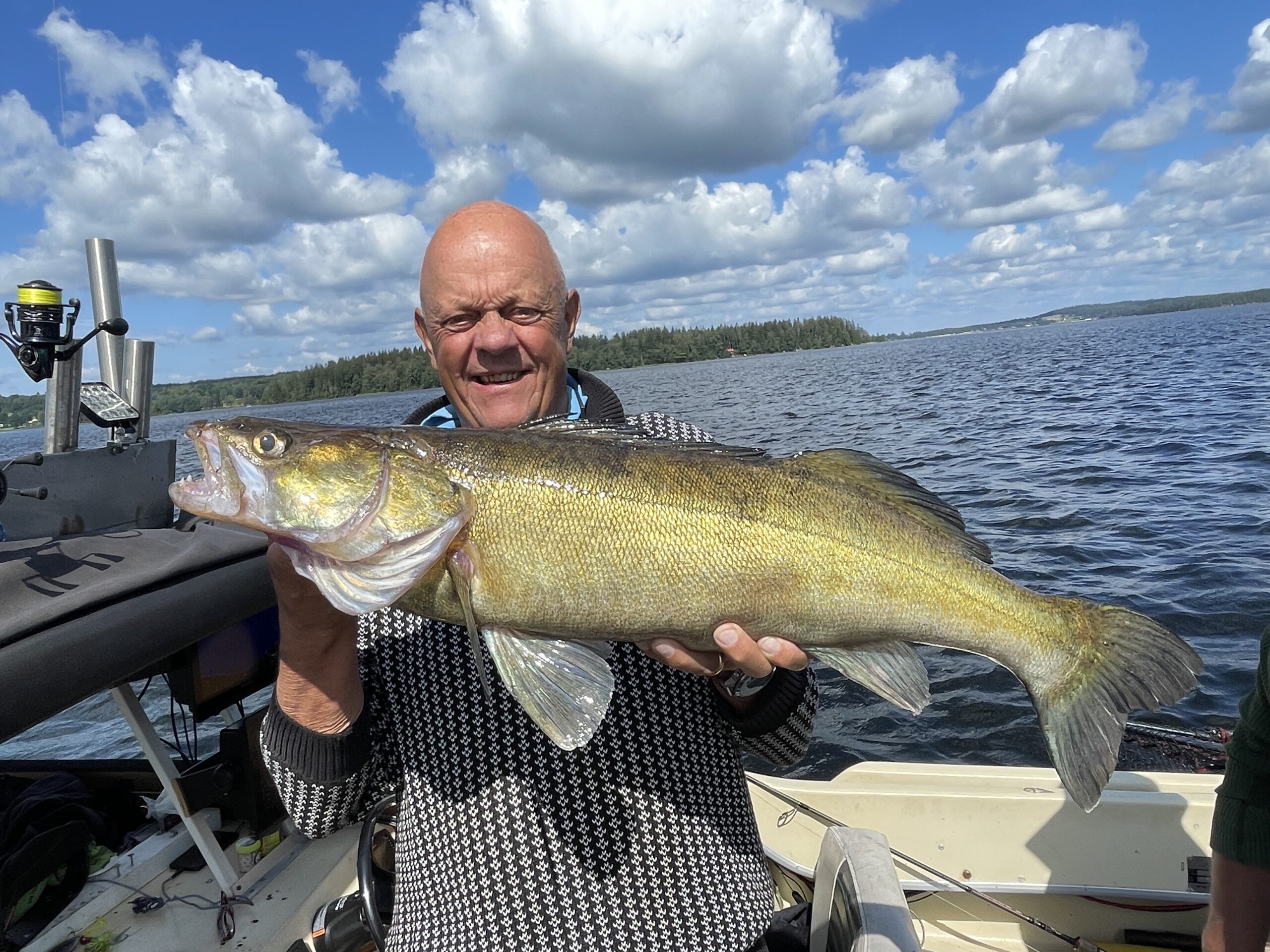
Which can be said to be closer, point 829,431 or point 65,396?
point 65,396

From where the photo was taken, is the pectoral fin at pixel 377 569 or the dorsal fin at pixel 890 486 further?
the dorsal fin at pixel 890 486

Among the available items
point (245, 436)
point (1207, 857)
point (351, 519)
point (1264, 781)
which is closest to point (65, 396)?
point (245, 436)

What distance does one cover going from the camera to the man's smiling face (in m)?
3.04

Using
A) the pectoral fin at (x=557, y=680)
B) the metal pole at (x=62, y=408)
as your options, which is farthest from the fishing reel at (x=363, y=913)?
the metal pole at (x=62, y=408)

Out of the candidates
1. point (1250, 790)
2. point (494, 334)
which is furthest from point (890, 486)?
point (494, 334)

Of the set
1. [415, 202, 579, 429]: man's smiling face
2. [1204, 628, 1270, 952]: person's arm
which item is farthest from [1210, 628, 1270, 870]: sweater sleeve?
[415, 202, 579, 429]: man's smiling face

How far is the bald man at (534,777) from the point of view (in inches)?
91.7

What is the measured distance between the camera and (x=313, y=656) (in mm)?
2359

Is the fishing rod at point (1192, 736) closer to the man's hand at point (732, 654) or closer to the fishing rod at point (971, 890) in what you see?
the fishing rod at point (971, 890)

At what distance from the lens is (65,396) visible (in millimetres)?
4027

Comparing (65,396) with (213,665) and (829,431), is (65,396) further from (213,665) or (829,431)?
(829,431)

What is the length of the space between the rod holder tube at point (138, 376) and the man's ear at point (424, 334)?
243 centimetres

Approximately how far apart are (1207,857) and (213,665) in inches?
210

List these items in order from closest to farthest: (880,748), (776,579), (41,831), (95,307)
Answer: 1. (776,579)
2. (41,831)
3. (95,307)
4. (880,748)
